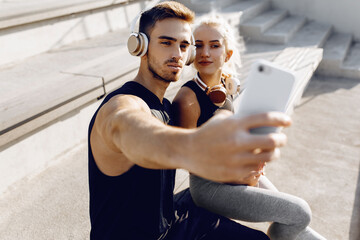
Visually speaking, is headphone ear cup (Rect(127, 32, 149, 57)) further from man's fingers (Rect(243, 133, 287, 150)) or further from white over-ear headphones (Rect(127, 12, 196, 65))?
man's fingers (Rect(243, 133, 287, 150))

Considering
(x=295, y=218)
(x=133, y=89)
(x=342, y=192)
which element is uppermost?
(x=133, y=89)

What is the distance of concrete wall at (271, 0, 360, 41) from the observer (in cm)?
707

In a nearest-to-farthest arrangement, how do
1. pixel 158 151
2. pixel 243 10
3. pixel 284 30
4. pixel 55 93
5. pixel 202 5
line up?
pixel 158 151 < pixel 55 93 < pixel 202 5 < pixel 284 30 < pixel 243 10

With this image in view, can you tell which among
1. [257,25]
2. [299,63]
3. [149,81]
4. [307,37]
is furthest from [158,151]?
[307,37]

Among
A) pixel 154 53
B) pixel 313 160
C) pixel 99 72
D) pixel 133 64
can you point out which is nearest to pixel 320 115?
pixel 313 160

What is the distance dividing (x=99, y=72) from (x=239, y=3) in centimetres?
537

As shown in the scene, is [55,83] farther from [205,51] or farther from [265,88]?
[265,88]

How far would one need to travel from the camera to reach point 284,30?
252 inches

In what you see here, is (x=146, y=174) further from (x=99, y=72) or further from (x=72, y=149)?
(x=99, y=72)

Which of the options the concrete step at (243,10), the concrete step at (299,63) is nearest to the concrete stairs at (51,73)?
the concrete step at (299,63)

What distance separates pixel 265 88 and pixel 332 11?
7.86 m

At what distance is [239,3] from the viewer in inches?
286

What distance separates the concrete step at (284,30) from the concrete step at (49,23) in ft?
9.91

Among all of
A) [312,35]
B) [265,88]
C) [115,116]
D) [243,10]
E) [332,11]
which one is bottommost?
[312,35]
